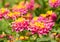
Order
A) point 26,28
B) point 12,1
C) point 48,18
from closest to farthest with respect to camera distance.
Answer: point 26,28
point 48,18
point 12,1

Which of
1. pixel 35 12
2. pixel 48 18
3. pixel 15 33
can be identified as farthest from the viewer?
pixel 35 12

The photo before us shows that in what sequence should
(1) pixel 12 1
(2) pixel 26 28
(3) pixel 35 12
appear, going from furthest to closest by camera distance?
1. (1) pixel 12 1
2. (3) pixel 35 12
3. (2) pixel 26 28

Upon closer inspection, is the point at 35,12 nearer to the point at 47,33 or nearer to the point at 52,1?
the point at 52,1

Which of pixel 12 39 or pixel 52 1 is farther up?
Result: pixel 52 1

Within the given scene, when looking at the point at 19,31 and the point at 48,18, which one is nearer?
the point at 19,31

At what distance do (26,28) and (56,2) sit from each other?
1.21 feet

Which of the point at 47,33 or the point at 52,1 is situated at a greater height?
the point at 52,1

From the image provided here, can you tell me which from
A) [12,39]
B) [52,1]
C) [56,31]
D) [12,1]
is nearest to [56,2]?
[52,1]

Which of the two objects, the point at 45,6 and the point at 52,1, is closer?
the point at 52,1

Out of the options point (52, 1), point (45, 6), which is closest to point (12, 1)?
point (45, 6)

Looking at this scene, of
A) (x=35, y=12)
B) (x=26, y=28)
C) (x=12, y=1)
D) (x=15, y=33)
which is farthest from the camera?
(x=12, y=1)

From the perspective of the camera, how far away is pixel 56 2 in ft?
6.12

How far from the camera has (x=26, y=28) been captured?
1.61m

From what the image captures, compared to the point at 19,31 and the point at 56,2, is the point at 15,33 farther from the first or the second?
the point at 56,2
